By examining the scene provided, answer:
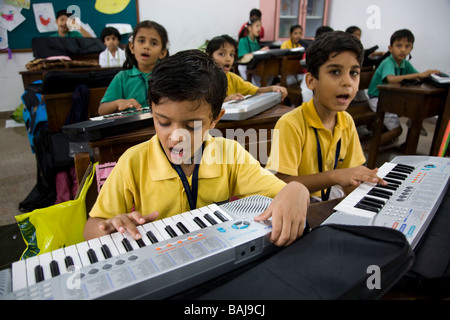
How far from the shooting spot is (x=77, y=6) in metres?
5.25

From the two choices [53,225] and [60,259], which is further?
[53,225]

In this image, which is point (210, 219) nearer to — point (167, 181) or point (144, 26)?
point (167, 181)

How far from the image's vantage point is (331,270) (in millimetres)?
495

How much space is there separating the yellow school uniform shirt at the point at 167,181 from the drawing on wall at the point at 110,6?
17.6 ft

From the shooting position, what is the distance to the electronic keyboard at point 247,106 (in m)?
1.70

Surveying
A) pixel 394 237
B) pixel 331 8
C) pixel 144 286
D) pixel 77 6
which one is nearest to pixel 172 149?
pixel 144 286

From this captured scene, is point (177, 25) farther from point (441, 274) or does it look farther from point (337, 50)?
point (441, 274)

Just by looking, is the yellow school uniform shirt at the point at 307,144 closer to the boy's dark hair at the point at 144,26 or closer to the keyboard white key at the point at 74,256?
the keyboard white key at the point at 74,256

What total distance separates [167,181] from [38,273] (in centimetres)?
50

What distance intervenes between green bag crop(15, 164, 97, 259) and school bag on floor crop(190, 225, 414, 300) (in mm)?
752

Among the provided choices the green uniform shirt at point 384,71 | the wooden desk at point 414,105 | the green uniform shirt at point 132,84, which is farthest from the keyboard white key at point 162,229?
the green uniform shirt at point 384,71

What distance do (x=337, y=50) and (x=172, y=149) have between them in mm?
917

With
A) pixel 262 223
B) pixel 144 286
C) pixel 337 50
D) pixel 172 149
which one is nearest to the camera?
pixel 144 286

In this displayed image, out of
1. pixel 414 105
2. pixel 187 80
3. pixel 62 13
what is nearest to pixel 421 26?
pixel 414 105
